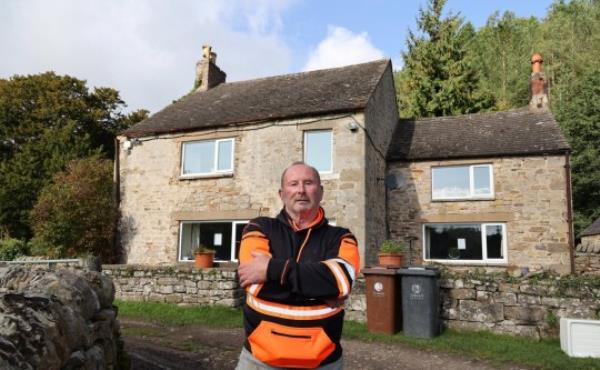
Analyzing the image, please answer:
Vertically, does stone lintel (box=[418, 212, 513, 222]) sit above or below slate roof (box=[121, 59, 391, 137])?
below

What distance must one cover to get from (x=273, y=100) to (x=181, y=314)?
8057mm

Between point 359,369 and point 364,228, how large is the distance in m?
5.85

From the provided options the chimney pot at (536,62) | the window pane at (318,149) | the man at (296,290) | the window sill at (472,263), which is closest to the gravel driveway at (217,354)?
the man at (296,290)

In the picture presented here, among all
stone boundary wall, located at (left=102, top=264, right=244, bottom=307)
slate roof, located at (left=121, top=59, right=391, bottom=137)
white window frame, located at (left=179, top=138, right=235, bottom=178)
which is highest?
slate roof, located at (left=121, top=59, right=391, bottom=137)

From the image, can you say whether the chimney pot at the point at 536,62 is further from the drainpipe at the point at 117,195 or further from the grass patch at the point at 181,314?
the drainpipe at the point at 117,195

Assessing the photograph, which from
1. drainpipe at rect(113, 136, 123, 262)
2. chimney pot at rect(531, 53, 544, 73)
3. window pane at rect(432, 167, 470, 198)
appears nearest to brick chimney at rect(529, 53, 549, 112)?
chimney pot at rect(531, 53, 544, 73)

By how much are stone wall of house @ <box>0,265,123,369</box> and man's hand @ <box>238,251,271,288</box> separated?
137cm

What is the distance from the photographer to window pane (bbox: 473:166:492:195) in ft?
44.9

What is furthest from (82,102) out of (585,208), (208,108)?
(585,208)

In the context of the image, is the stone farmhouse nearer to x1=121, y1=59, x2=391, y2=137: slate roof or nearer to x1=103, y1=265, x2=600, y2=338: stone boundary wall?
x1=121, y1=59, x2=391, y2=137: slate roof

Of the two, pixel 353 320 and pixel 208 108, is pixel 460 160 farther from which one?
pixel 208 108

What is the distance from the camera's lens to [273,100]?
14.6m

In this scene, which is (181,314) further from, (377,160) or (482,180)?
(482,180)

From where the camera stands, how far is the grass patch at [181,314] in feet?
28.7
